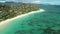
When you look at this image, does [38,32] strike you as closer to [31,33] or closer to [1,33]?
[31,33]

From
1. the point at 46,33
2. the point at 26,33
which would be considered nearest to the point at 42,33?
the point at 46,33

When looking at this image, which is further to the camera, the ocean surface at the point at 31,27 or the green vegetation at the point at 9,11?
the green vegetation at the point at 9,11

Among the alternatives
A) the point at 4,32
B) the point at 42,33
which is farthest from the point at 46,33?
the point at 4,32

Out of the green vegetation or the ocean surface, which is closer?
the ocean surface

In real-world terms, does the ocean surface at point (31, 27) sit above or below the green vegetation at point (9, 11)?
above

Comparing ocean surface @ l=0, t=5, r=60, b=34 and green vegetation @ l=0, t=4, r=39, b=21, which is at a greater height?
ocean surface @ l=0, t=5, r=60, b=34

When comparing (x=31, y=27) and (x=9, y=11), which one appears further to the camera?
(x=9, y=11)

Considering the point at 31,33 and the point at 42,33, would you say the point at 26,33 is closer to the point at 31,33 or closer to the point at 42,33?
the point at 31,33

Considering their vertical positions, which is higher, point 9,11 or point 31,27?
point 31,27
